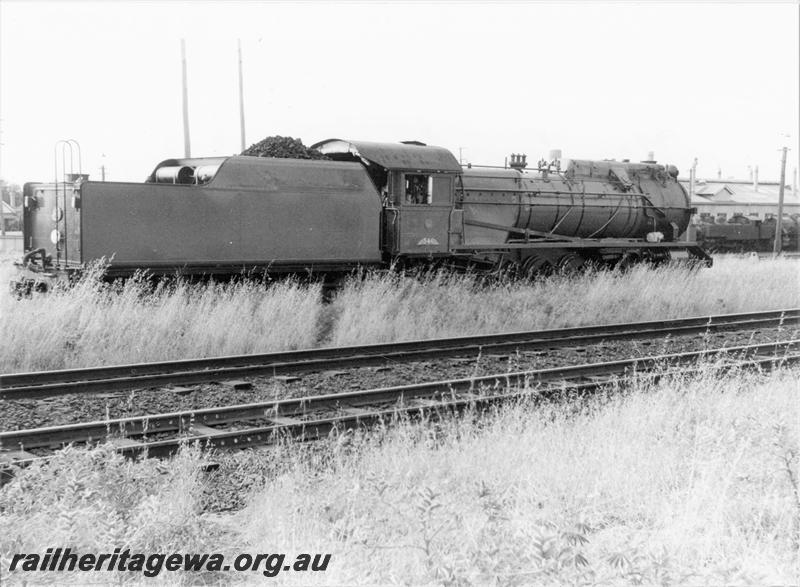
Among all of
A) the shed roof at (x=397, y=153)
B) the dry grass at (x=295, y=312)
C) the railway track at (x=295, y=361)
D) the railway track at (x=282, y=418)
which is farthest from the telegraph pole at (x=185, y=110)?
the railway track at (x=282, y=418)

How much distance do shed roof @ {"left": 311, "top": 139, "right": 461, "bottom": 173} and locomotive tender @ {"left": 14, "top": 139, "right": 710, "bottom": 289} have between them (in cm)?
2

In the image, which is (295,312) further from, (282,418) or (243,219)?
(282,418)

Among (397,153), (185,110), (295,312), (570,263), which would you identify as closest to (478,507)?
(295,312)

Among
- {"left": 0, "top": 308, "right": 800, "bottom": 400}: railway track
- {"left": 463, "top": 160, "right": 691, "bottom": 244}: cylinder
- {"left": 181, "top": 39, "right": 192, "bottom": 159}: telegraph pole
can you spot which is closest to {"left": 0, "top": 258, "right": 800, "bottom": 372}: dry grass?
{"left": 0, "top": 308, "right": 800, "bottom": 400}: railway track

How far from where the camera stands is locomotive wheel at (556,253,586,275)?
652 inches

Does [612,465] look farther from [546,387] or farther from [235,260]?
[235,260]

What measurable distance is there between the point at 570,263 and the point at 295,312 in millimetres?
7416

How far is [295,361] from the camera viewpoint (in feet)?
30.5

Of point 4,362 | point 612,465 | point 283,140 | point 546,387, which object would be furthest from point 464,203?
point 612,465

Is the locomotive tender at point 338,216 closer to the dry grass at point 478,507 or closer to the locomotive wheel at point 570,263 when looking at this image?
the locomotive wheel at point 570,263

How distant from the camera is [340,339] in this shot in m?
11.1

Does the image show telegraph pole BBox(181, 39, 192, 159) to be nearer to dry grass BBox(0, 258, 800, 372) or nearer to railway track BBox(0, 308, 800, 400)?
dry grass BBox(0, 258, 800, 372)

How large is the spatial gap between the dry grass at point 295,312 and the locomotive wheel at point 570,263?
0.26m

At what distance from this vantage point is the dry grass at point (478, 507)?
12.5ft
